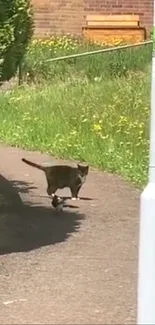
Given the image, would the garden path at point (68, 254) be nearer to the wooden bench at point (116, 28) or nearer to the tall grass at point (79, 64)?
the tall grass at point (79, 64)

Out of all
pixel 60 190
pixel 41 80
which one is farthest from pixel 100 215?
pixel 41 80

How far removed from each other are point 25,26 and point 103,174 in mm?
3589

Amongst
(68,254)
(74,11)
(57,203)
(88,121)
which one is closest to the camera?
(68,254)

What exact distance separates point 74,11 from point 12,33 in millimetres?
13833

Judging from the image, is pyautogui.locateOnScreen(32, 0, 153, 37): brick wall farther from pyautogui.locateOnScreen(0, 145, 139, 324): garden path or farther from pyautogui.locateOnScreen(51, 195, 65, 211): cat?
pyautogui.locateOnScreen(51, 195, 65, 211): cat

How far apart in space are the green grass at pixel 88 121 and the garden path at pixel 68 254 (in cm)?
94

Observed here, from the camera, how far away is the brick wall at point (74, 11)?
70.5 ft

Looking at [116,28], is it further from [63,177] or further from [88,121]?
[63,177]

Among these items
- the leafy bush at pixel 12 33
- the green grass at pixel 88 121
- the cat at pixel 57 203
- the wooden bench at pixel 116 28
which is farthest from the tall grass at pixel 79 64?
the leafy bush at pixel 12 33

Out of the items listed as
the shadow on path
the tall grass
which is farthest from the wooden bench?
the shadow on path

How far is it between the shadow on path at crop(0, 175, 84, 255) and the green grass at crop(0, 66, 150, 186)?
1833 mm

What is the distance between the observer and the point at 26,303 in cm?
648

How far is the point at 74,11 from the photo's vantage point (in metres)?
21.5

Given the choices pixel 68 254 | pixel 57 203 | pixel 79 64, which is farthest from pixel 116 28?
pixel 68 254
